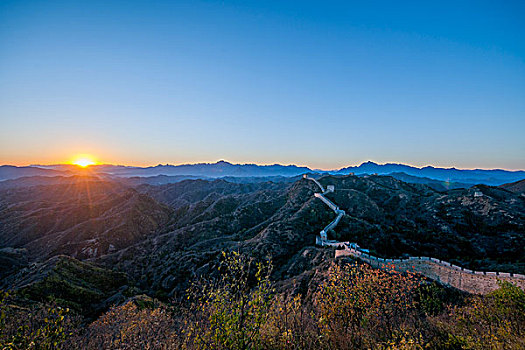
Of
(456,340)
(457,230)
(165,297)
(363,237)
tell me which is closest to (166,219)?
(165,297)

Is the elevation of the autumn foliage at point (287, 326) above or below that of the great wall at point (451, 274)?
above

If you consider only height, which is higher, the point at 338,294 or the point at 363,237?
the point at 338,294

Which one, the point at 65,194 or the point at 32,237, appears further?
the point at 65,194

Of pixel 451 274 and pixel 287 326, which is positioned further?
pixel 451 274

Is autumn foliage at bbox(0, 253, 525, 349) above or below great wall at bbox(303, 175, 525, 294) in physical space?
above

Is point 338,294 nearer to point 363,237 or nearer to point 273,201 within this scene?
point 363,237

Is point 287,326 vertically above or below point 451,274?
above

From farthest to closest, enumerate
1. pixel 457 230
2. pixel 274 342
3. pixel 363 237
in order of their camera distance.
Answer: pixel 457 230, pixel 363 237, pixel 274 342

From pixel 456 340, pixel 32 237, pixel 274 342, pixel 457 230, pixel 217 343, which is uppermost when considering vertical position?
pixel 217 343

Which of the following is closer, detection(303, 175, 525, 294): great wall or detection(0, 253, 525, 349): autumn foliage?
detection(0, 253, 525, 349): autumn foliage

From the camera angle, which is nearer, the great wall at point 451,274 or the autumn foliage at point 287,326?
the autumn foliage at point 287,326

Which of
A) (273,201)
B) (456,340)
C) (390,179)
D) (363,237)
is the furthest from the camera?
(390,179)
